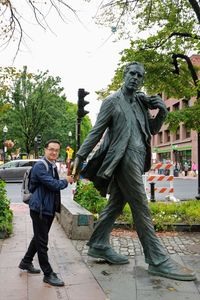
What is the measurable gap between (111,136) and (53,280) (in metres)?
1.84

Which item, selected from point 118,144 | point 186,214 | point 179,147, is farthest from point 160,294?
point 179,147

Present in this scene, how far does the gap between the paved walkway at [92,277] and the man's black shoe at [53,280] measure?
0.06m

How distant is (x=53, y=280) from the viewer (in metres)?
4.38

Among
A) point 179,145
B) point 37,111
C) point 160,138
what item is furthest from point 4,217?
point 160,138

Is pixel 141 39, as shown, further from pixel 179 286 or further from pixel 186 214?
pixel 179 286

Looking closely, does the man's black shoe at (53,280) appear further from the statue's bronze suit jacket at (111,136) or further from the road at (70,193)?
the road at (70,193)

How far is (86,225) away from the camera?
7.05 metres

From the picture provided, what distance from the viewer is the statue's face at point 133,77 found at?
16.0 ft

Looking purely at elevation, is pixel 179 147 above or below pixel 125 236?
above

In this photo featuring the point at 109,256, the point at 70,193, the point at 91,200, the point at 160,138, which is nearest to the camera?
the point at 109,256

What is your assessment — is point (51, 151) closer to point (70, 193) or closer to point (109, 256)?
point (109, 256)

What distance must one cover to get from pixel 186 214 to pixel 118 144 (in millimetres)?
4365

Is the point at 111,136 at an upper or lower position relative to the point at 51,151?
upper

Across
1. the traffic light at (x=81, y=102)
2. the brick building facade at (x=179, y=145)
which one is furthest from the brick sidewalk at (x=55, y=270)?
the brick building facade at (x=179, y=145)
